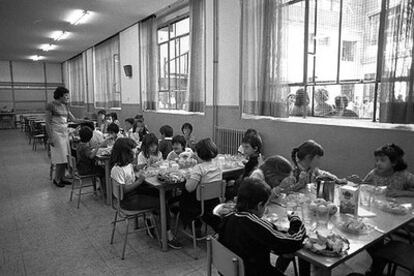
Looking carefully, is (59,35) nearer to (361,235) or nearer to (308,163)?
(308,163)

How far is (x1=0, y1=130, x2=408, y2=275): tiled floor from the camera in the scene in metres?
2.73

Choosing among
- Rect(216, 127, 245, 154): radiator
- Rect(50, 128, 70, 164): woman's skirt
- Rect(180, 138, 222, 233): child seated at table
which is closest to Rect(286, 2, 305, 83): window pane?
Rect(216, 127, 245, 154): radiator

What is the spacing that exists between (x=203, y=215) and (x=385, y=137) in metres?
2.19

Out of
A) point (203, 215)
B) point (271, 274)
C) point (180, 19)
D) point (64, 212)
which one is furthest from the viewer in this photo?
point (180, 19)

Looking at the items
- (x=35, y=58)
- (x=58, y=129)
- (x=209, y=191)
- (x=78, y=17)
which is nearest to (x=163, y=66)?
(x=78, y=17)

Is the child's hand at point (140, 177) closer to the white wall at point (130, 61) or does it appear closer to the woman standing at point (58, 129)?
the woman standing at point (58, 129)

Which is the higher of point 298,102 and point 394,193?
point 298,102

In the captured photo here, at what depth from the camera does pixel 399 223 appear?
184 centimetres

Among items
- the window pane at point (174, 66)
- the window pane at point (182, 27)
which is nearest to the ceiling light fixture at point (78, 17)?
the window pane at point (174, 66)

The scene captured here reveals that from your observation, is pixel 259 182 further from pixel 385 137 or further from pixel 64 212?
pixel 64 212

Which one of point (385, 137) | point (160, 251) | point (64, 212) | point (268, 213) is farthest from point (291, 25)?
point (64, 212)

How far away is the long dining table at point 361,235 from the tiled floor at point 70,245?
2.98 feet

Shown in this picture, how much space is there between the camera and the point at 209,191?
2.79 metres

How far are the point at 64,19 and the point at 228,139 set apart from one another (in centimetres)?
586
